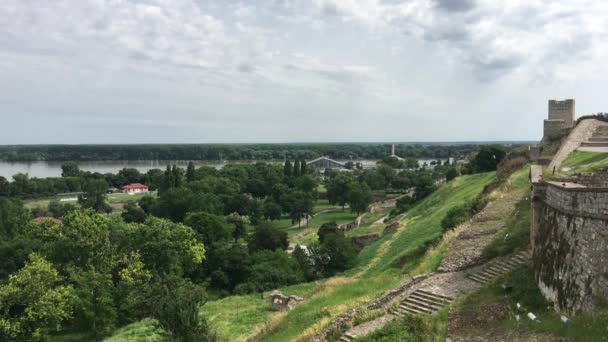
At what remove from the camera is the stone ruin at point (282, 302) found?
72.1 feet

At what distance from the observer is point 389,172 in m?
92.1

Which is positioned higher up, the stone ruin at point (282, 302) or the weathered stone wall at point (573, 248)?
the weathered stone wall at point (573, 248)

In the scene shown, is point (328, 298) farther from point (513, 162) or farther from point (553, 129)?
point (553, 129)

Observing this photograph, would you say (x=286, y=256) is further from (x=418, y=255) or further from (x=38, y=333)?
(x=38, y=333)

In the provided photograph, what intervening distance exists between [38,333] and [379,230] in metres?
28.3

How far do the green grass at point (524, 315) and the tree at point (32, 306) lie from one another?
1819cm

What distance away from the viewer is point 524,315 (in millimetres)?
10320

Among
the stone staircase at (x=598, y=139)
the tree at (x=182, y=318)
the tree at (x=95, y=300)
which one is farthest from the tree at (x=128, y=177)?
the tree at (x=182, y=318)

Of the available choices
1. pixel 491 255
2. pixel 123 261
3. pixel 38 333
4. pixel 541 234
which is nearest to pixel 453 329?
pixel 541 234

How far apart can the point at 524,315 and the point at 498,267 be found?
4136 millimetres

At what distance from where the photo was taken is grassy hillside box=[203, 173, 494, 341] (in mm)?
16719

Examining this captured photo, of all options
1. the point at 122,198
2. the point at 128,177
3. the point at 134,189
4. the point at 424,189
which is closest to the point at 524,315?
the point at 424,189

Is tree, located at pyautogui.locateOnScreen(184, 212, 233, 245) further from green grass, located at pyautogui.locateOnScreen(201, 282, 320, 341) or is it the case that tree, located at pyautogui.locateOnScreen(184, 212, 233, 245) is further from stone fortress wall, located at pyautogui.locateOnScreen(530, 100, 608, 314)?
stone fortress wall, located at pyautogui.locateOnScreen(530, 100, 608, 314)

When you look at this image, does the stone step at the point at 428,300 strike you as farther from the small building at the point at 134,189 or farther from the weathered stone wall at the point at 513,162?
the small building at the point at 134,189
